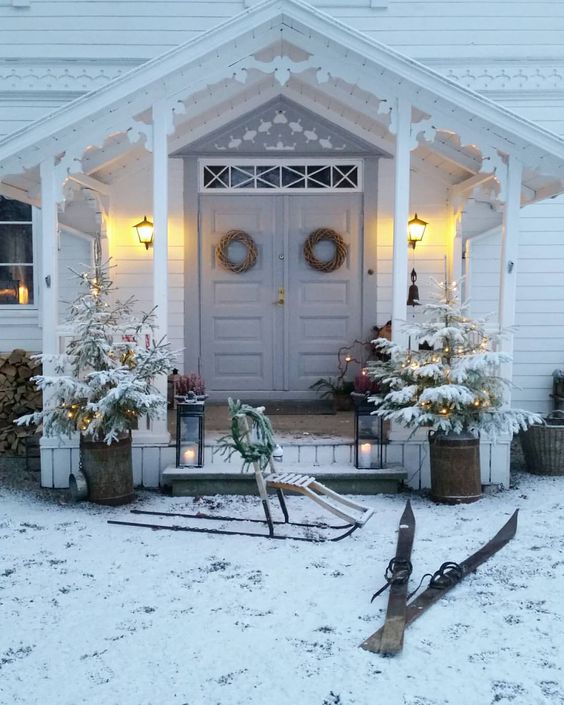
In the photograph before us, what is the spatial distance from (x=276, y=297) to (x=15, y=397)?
2762 mm

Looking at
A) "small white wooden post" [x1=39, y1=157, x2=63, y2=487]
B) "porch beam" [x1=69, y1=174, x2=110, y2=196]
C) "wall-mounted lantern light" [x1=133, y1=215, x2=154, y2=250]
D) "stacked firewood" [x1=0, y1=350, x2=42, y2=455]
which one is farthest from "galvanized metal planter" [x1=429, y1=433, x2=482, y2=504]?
"porch beam" [x1=69, y1=174, x2=110, y2=196]

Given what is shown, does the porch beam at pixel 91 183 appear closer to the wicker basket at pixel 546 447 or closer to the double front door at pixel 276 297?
the double front door at pixel 276 297

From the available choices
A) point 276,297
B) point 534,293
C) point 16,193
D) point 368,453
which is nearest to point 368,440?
point 368,453

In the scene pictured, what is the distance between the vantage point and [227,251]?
7844 mm

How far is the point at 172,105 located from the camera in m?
5.86

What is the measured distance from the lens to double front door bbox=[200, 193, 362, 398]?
7867mm

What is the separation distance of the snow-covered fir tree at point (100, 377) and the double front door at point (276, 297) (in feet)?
7.22

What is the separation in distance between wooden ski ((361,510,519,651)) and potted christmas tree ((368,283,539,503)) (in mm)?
848

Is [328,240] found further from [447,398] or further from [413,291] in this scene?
[447,398]

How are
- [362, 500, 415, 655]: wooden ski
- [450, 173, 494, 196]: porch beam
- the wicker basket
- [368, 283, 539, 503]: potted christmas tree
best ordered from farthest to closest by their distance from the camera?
1. [450, 173, 494, 196]: porch beam
2. the wicker basket
3. [368, 283, 539, 503]: potted christmas tree
4. [362, 500, 415, 655]: wooden ski

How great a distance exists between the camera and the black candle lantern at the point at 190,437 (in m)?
5.70

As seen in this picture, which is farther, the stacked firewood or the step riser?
the stacked firewood

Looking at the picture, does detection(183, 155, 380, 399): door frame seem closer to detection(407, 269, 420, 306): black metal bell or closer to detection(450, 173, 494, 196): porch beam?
detection(407, 269, 420, 306): black metal bell

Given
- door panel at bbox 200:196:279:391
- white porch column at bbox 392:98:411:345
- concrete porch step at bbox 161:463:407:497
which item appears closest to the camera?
concrete porch step at bbox 161:463:407:497
